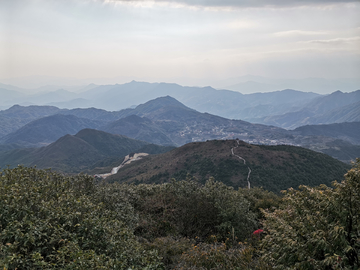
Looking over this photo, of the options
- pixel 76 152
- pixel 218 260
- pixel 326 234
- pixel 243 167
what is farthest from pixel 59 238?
pixel 76 152

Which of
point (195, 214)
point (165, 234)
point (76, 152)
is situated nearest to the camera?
point (165, 234)

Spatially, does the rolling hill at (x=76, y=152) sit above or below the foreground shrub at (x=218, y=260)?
below

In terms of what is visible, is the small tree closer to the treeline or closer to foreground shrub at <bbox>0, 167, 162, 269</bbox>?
the treeline

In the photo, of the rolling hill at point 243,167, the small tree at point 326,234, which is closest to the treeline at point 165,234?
the small tree at point 326,234

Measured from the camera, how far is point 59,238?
6.34 metres

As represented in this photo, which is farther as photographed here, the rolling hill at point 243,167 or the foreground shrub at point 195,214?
the rolling hill at point 243,167

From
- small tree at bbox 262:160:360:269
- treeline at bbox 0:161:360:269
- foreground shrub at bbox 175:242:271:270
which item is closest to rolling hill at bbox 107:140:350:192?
treeline at bbox 0:161:360:269

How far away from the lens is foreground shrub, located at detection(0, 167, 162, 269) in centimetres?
553

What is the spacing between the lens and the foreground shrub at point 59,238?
18.1 feet

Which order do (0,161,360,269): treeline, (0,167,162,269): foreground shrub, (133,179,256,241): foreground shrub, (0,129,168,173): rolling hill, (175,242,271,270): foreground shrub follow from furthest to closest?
(0,129,168,173): rolling hill
(133,179,256,241): foreground shrub
(175,242,271,270): foreground shrub
(0,167,162,269): foreground shrub
(0,161,360,269): treeline

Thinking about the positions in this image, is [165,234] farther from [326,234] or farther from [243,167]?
[243,167]

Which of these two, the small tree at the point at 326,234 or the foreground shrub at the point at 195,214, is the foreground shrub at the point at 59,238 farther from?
the foreground shrub at the point at 195,214

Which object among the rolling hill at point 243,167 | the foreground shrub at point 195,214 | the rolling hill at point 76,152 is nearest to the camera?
the foreground shrub at point 195,214

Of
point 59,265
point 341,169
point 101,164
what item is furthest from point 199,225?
point 101,164
